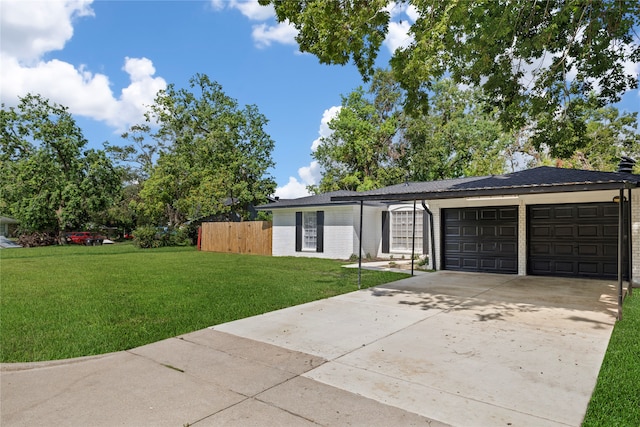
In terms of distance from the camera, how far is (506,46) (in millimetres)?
8266

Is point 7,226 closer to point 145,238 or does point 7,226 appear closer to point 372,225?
point 145,238

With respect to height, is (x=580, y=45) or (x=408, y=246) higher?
(x=580, y=45)

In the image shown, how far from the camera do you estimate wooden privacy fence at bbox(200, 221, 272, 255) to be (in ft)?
65.6

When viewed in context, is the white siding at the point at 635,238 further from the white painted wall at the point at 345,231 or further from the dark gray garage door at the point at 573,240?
the white painted wall at the point at 345,231

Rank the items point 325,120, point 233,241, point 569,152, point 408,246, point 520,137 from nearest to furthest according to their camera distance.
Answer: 1. point 569,152
2. point 408,246
3. point 233,241
4. point 520,137
5. point 325,120

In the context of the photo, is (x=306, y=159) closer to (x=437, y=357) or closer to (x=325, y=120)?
(x=325, y=120)

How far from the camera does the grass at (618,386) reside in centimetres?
304

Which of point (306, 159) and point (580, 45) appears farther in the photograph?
point (306, 159)

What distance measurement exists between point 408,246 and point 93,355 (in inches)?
504

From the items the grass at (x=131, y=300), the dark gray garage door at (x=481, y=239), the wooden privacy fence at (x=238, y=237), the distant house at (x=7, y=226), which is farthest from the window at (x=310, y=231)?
the distant house at (x=7, y=226)

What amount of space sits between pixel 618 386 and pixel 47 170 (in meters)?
38.4

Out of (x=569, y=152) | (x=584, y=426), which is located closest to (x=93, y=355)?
(x=584, y=426)

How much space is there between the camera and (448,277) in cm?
1095

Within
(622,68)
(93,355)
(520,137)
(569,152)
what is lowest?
(93,355)
